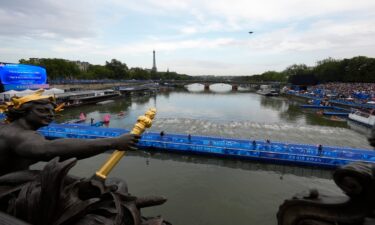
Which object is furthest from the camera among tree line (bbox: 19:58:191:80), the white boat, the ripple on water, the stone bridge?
the stone bridge

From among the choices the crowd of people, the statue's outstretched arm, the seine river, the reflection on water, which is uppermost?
the statue's outstretched arm

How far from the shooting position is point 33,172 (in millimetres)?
3148

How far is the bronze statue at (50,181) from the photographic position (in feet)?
8.74

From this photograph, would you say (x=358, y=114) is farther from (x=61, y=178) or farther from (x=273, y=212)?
(x=61, y=178)

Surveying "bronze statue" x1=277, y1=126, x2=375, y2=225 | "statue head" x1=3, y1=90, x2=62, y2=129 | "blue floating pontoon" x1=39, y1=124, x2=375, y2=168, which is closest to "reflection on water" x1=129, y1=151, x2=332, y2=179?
"blue floating pontoon" x1=39, y1=124, x2=375, y2=168

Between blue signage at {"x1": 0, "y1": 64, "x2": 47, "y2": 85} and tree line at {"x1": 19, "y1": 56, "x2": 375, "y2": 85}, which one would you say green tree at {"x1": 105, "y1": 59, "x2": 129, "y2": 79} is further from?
blue signage at {"x1": 0, "y1": 64, "x2": 47, "y2": 85}

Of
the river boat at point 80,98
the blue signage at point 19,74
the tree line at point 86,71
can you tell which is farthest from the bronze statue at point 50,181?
the tree line at point 86,71

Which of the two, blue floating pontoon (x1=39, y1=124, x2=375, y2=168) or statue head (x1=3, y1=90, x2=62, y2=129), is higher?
statue head (x1=3, y1=90, x2=62, y2=129)

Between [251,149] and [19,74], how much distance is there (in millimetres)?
29792

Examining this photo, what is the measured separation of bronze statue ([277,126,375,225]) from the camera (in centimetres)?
228

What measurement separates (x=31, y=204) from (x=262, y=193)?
38.4 feet

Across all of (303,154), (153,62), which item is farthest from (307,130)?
(153,62)

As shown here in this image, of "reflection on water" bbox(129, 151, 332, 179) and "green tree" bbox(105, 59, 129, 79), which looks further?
"green tree" bbox(105, 59, 129, 79)

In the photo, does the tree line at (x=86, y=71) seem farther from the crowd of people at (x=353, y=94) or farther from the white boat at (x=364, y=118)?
the white boat at (x=364, y=118)
